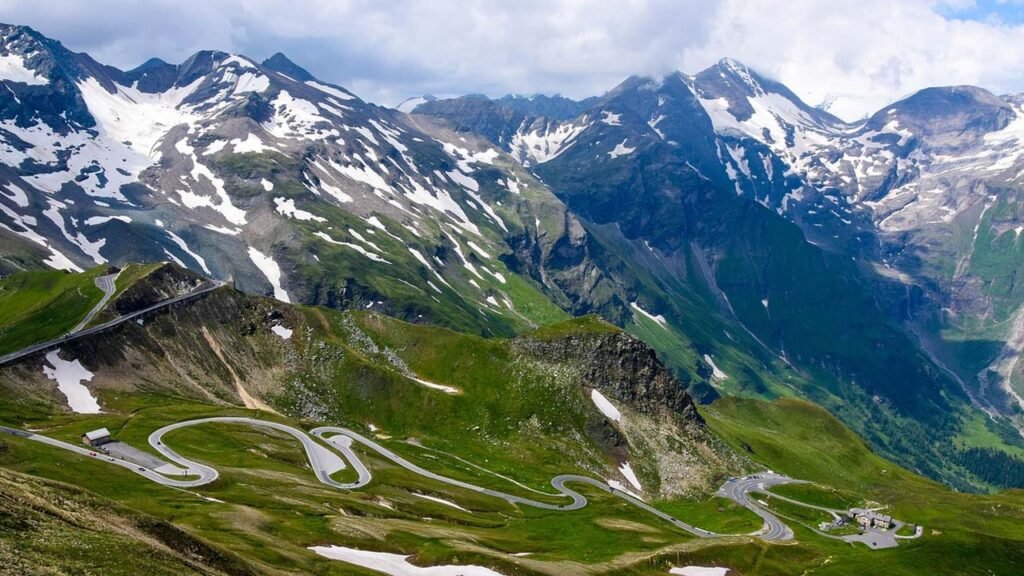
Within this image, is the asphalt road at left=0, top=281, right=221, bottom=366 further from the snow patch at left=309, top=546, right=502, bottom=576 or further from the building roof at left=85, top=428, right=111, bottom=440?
the snow patch at left=309, top=546, right=502, bottom=576

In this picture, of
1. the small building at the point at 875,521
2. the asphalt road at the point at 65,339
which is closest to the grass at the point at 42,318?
the asphalt road at the point at 65,339

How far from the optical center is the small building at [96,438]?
125 metres

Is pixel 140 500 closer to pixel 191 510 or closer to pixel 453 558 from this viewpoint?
pixel 191 510

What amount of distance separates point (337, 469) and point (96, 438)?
42.4 meters

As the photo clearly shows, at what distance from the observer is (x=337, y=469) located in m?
148

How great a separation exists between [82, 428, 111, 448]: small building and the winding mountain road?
363 centimetres

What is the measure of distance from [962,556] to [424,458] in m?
117

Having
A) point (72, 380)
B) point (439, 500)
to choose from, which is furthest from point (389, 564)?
point (72, 380)

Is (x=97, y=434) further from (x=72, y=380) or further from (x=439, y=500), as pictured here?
(x=439, y=500)

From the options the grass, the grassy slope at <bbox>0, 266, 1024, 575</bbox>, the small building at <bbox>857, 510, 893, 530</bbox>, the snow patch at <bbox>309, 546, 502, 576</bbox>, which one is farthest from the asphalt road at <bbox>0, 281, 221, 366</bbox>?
the small building at <bbox>857, 510, 893, 530</bbox>

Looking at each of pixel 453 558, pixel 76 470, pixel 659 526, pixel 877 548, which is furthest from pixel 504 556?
pixel 877 548

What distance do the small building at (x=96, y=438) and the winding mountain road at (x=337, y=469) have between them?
363cm

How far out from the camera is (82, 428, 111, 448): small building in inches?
4916

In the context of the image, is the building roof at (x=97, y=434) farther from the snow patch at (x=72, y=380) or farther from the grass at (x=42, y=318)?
the grass at (x=42, y=318)
